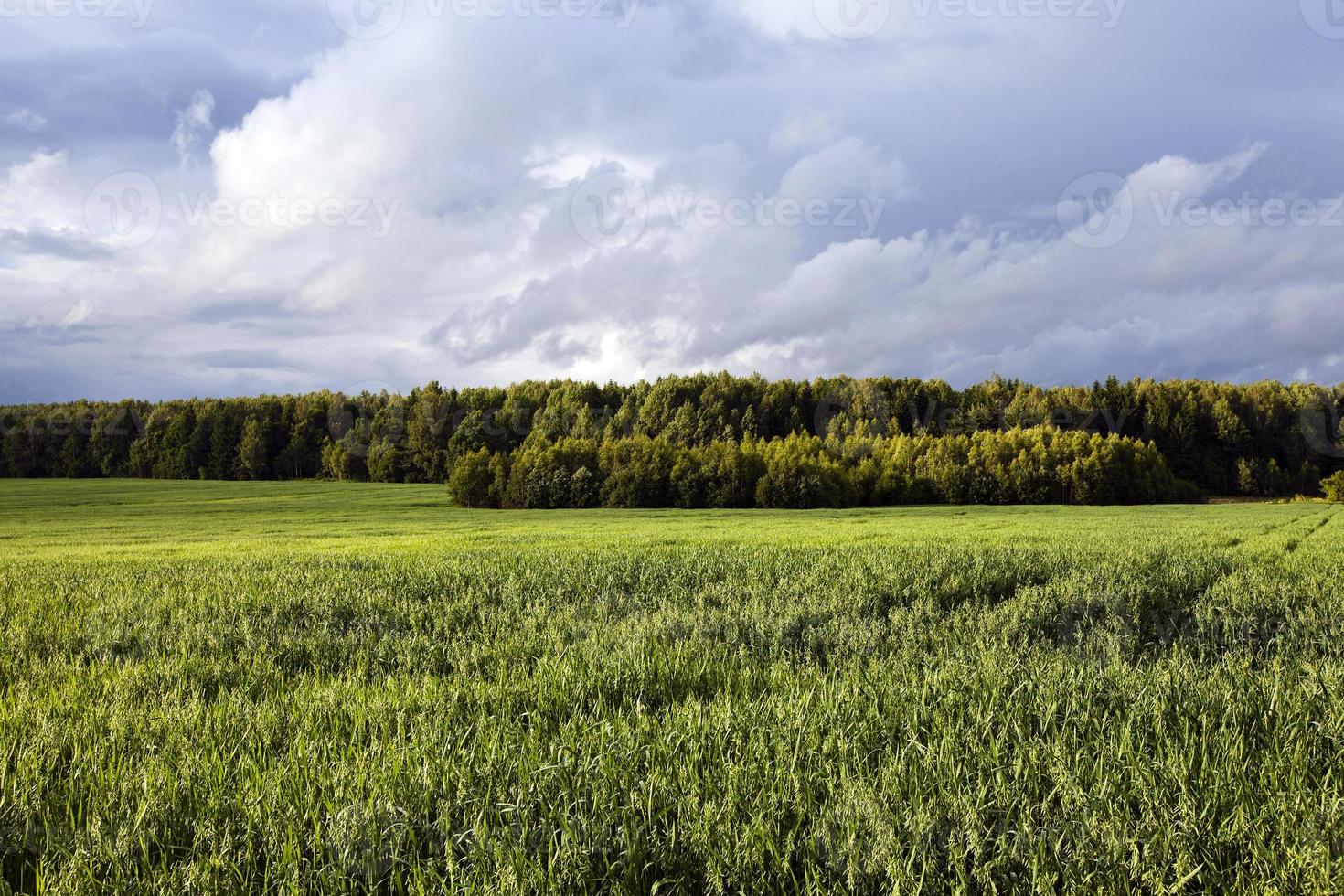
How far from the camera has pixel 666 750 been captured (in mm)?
3008

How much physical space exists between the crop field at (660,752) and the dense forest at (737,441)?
178ft

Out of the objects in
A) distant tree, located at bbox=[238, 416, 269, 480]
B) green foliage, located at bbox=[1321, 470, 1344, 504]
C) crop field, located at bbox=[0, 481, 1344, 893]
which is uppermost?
distant tree, located at bbox=[238, 416, 269, 480]

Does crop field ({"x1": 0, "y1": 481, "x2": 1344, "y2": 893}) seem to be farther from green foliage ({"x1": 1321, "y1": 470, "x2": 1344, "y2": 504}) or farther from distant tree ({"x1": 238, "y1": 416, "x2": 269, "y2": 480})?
distant tree ({"x1": 238, "y1": 416, "x2": 269, "y2": 480})

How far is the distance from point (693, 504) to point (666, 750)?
192 ft

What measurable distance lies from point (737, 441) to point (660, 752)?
3322 inches

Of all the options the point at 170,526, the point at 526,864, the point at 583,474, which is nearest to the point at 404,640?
the point at 526,864

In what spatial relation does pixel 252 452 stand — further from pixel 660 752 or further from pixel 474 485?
pixel 660 752

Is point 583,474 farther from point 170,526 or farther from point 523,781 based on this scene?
point 523,781

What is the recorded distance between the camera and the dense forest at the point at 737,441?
203 ft

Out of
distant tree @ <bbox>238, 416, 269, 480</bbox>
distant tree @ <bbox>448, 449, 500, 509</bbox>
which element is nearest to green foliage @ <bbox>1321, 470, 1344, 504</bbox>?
distant tree @ <bbox>448, 449, 500, 509</bbox>

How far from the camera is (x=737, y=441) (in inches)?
3428

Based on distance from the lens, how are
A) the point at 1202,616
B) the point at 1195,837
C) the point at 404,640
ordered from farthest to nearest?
the point at 1202,616
the point at 404,640
the point at 1195,837

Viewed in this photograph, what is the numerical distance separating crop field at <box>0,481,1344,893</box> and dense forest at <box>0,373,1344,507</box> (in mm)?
54136

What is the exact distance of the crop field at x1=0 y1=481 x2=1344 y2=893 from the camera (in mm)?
2346
